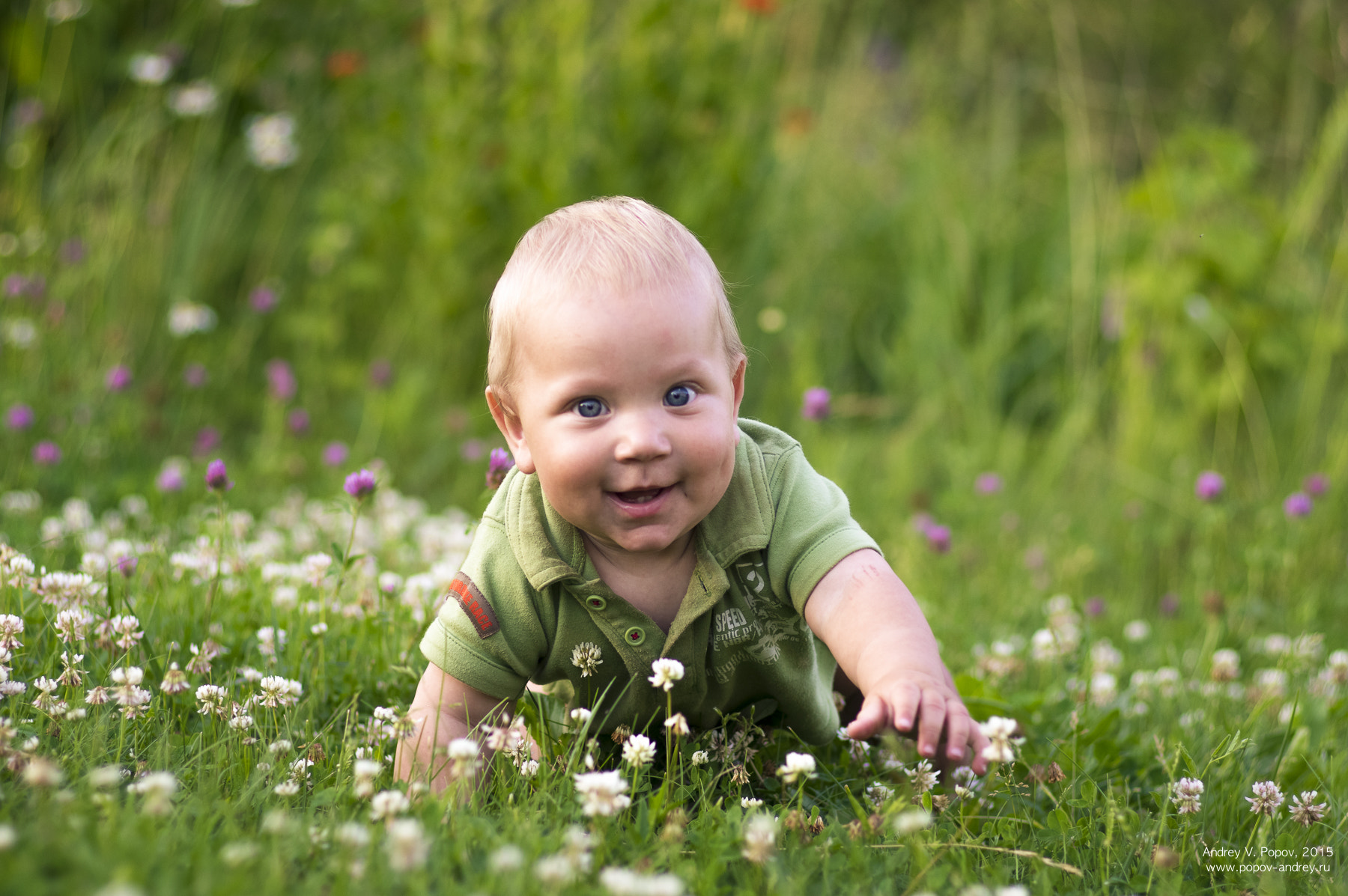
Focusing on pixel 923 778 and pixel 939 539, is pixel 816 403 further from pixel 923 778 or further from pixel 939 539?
pixel 923 778

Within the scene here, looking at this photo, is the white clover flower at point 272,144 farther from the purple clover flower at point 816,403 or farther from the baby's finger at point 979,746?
the baby's finger at point 979,746

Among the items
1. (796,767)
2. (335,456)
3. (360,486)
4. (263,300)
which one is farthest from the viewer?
(263,300)

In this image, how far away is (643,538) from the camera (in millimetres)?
2297

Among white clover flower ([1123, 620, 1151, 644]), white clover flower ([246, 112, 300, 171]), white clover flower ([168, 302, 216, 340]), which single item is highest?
white clover flower ([246, 112, 300, 171])

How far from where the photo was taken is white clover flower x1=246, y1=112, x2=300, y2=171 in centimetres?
674

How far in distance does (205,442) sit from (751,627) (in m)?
3.53

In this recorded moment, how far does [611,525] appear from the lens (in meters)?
2.31

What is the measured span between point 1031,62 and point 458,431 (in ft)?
25.7

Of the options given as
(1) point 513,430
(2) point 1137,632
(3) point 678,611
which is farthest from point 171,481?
(2) point 1137,632

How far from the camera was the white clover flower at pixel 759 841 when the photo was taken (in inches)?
71.1

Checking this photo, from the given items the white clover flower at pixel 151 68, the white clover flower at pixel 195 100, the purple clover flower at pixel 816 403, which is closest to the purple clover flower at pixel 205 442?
the white clover flower at pixel 195 100

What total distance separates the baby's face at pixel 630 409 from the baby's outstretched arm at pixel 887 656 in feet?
1.03

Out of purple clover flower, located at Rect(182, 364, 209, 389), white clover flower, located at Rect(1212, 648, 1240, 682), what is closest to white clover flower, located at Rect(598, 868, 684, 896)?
white clover flower, located at Rect(1212, 648, 1240, 682)

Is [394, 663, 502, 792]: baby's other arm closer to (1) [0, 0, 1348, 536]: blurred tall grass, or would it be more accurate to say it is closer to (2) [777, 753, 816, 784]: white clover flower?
(2) [777, 753, 816, 784]: white clover flower
